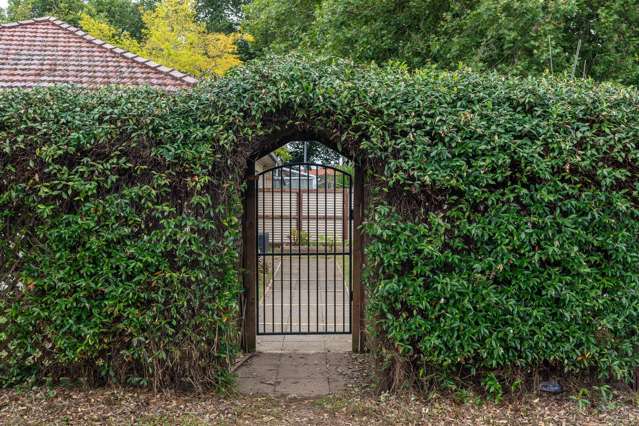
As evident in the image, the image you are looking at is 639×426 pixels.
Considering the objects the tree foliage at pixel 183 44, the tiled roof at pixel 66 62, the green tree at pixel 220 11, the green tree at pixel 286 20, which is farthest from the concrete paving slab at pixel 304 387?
the green tree at pixel 220 11

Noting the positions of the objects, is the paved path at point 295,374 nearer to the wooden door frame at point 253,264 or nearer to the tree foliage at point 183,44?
the wooden door frame at point 253,264

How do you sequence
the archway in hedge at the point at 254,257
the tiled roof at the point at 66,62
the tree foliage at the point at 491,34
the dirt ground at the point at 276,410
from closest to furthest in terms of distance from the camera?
the dirt ground at the point at 276,410
the archway in hedge at the point at 254,257
the tiled roof at the point at 66,62
the tree foliage at the point at 491,34

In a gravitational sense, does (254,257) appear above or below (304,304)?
above

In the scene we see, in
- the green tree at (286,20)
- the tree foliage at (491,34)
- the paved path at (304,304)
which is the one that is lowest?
the paved path at (304,304)

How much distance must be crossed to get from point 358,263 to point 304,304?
2909 millimetres

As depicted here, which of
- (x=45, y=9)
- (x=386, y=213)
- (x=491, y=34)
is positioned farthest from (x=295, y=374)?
(x=45, y=9)

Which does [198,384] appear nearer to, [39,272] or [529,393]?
[39,272]

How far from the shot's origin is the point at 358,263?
17.1 ft

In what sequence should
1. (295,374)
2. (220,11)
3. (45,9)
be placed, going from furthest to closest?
(220,11), (45,9), (295,374)

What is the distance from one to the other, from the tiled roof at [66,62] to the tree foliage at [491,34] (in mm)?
3978

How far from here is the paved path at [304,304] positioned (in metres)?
5.88

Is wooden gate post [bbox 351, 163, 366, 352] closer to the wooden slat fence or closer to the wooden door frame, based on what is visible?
the wooden door frame

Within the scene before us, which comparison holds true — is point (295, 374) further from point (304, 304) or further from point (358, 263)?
point (304, 304)

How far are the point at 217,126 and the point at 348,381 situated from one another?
273cm
